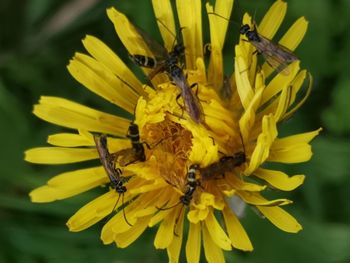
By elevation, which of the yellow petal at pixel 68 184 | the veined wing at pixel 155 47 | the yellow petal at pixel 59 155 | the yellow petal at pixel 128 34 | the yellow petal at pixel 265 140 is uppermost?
the yellow petal at pixel 128 34

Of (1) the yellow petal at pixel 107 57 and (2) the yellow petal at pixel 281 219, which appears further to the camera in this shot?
(1) the yellow petal at pixel 107 57

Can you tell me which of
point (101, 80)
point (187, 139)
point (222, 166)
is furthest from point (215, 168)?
point (101, 80)

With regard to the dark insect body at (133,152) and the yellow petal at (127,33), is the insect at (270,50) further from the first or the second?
the dark insect body at (133,152)

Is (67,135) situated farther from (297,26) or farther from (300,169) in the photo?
(300,169)

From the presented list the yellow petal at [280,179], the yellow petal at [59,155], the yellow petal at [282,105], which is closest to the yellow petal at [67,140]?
the yellow petal at [59,155]

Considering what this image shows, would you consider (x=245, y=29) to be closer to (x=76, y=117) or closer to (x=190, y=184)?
Result: (x=190, y=184)

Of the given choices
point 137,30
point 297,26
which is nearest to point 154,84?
point 137,30

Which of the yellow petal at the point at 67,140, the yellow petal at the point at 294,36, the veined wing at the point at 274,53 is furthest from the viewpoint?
the yellow petal at the point at 67,140
